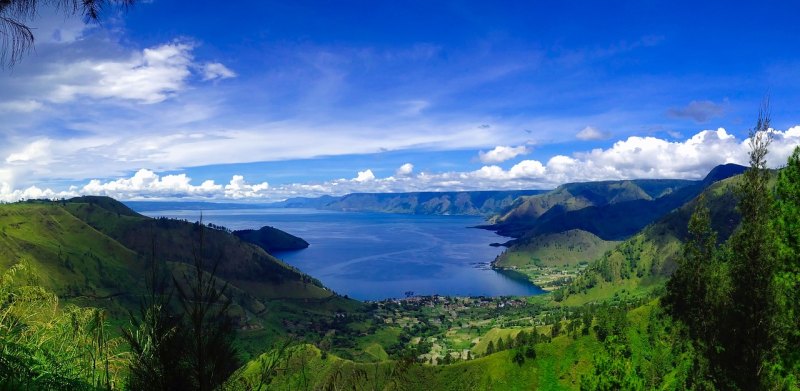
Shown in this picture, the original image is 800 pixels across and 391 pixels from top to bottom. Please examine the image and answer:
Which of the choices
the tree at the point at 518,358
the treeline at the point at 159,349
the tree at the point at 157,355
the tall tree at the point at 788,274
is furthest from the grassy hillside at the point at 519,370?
the tree at the point at 157,355

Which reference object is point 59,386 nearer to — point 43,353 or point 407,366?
point 43,353

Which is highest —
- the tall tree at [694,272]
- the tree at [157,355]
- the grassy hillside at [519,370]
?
the tree at [157,355]

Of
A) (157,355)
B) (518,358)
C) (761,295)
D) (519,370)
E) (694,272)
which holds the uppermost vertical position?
(157,355)

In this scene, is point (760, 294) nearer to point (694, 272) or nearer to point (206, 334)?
point (694, 272)

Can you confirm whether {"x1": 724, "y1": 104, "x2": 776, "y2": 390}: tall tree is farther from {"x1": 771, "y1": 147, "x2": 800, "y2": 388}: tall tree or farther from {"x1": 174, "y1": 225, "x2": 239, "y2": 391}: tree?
{"x1": 174, "y1": 225, "x2": 239, "y2": 391}: tree

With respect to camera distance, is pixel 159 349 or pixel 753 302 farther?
→ pixel 753 302

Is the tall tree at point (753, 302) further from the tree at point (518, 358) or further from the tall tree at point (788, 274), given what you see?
the tree at point (518, 358)

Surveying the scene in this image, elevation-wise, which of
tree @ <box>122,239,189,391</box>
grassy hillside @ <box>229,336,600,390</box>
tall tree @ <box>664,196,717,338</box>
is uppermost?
tree @ <box>122,239,189,391</box>

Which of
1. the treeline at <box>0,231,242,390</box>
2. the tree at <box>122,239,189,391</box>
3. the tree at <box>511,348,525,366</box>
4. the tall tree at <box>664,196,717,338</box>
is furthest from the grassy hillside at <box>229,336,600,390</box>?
the tree at <box>122,239,189,391</box>

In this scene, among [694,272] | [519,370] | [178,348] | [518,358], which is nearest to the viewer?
[178,348]

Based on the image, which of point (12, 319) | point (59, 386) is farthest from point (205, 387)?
point (12, 319)

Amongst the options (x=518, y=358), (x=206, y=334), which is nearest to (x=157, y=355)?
(x=206, y=334)

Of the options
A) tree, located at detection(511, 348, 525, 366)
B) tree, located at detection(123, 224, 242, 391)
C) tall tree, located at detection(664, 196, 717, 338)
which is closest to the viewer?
tree, located at detection(123, 224, 242, 391)
